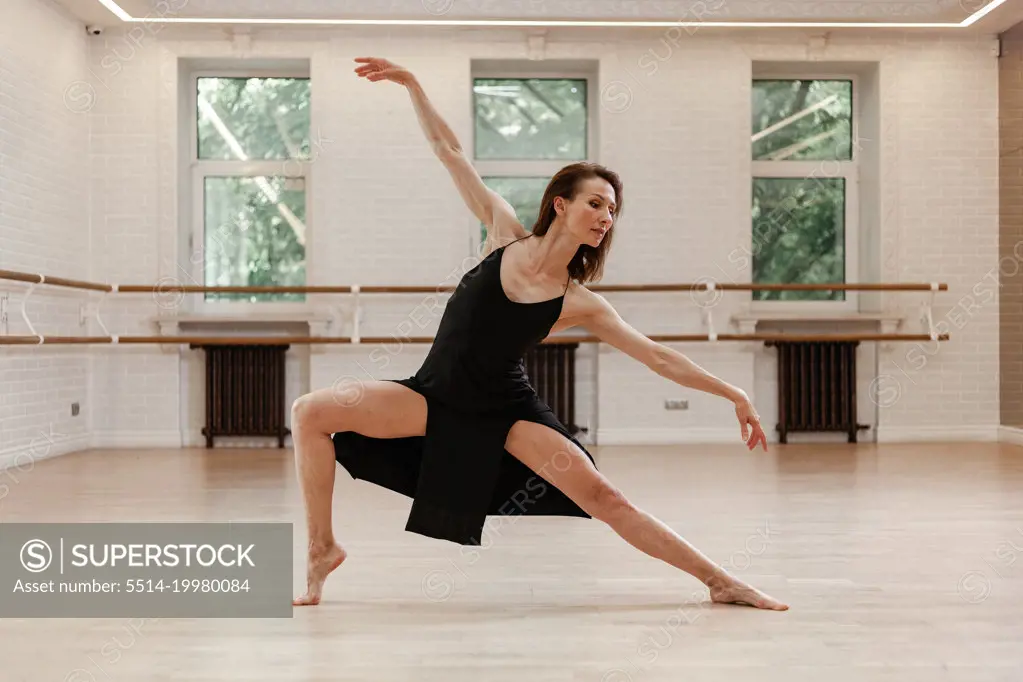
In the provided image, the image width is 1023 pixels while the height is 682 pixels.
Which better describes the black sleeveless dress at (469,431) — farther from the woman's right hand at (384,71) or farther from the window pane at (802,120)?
the window pane at (802,120)

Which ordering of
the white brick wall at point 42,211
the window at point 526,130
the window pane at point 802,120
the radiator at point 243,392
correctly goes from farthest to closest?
the window pane at point 802,120 → the window at point 526,130 → the radiator at point 243,392 → the white brick wall at point 42,211

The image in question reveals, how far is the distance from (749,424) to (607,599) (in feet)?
2.11

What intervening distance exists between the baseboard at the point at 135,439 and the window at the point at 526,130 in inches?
98.2

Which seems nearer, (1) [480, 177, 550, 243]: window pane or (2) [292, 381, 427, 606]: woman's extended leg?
(2) [292, 381, 427, 606]: woman's extended leg

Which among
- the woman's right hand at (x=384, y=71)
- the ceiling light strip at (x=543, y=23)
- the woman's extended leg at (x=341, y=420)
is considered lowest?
the woman's extended leg at (x=341, y=420)

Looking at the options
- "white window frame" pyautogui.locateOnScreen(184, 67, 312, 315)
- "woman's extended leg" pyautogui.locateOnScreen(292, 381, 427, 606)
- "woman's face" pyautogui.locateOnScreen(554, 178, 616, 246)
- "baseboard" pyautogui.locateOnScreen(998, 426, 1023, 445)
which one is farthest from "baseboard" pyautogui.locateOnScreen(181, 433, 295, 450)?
"baseboard" pyautogui.locateOnScreen(998, 426, 1023, 445)

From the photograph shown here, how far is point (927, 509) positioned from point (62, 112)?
5.37 metres

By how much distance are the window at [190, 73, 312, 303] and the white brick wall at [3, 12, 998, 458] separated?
0.75 feet

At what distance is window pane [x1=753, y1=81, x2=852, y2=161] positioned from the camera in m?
6.99

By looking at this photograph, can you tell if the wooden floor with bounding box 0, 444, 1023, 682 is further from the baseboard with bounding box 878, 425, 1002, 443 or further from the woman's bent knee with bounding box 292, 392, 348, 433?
the baseboard with bounding box 878, 425, 1002, 443

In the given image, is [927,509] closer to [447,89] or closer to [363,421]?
[363,421]

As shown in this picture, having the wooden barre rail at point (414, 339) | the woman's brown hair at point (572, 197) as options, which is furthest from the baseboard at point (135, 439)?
the woman's brown hair at point (572, 197)

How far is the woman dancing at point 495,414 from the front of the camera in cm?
230

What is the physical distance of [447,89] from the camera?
6598 millimetres
